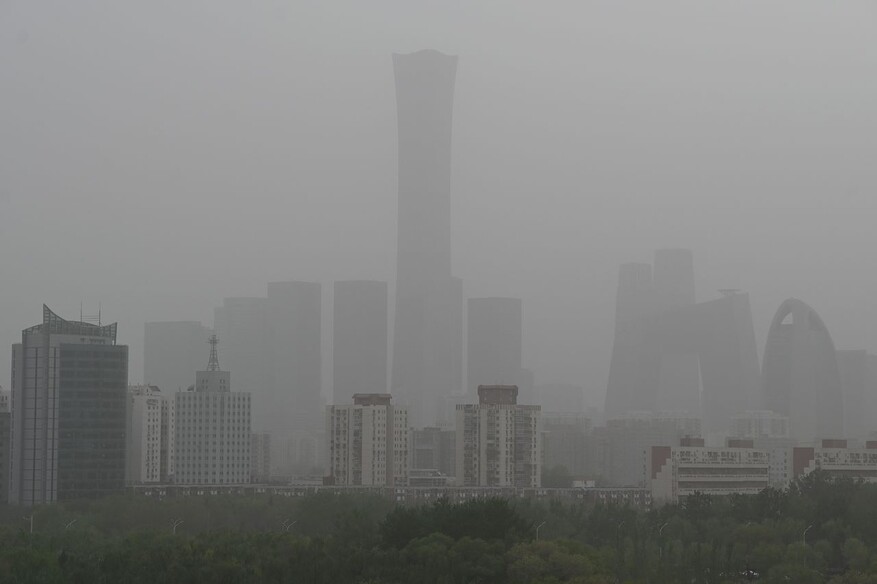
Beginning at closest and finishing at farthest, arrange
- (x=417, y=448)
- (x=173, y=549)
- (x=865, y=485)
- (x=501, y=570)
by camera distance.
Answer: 1. (x=501, y=570)
2. (x=173, y=549)
3. (x=865, y=485)
4. (x=417, y=448)

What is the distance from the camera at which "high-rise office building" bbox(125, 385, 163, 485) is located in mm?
39500

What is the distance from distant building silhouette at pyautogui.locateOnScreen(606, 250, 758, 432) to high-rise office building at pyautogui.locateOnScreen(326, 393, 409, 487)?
1806 centimetres

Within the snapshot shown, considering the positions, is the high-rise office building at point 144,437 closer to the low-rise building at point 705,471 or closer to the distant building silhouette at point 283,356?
the low-rise building at point 705,471

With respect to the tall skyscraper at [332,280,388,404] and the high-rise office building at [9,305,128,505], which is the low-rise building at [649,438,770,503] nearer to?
the high-rise office building at [9,305,128,505]

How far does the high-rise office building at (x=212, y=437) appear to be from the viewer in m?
40.4

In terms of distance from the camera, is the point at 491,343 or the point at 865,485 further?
the point at 491,343

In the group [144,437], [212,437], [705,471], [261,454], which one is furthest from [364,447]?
[261,454]

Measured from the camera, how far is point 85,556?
17.8 meters

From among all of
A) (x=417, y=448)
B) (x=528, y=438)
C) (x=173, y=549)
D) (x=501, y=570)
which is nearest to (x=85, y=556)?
(x=173, y=549)

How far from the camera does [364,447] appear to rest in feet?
121

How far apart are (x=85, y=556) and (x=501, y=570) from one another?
5313mm

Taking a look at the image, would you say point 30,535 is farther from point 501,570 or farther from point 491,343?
point 491,343

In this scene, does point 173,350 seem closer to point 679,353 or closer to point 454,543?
point 679,353

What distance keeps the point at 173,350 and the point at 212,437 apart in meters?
17.2
